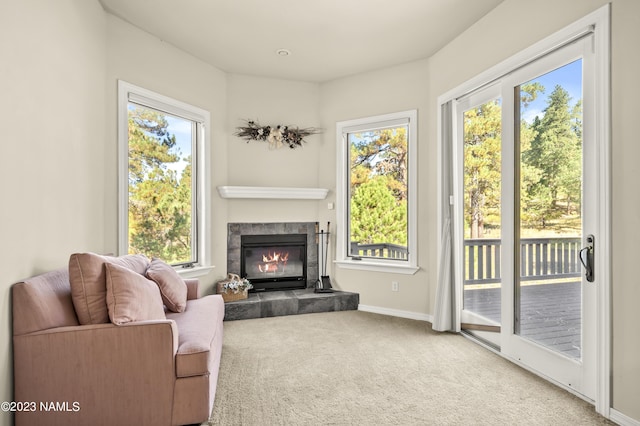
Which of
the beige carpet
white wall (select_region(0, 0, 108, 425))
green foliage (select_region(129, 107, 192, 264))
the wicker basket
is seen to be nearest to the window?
the beige carpet

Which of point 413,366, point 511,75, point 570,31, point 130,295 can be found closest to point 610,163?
point 570,31

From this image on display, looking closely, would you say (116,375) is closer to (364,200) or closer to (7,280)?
(7,280)

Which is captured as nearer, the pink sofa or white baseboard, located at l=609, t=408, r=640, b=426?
the pink sofa

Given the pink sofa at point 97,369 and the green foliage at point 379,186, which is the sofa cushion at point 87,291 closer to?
the pink sofa at point 97,369

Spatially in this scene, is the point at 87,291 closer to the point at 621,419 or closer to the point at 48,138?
the point at 48,138

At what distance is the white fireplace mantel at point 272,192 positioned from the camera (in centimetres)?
441

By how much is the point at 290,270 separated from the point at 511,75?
3.26m

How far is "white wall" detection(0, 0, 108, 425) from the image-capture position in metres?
1.87

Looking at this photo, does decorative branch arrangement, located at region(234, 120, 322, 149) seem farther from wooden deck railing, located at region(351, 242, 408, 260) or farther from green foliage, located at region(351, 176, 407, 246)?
wooden deck railing, located at region(351, 242, 408, 260)

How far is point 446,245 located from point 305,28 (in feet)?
8.33

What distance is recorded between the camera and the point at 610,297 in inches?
83.3

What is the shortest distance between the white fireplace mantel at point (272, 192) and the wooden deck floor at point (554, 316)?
2.61 m

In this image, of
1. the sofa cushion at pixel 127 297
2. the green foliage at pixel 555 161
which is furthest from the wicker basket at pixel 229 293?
the green foliage at pixel 555 161

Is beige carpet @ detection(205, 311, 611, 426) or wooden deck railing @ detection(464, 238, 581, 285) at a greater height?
wooden deck railing @ detection(464, 238, 581, 285)
